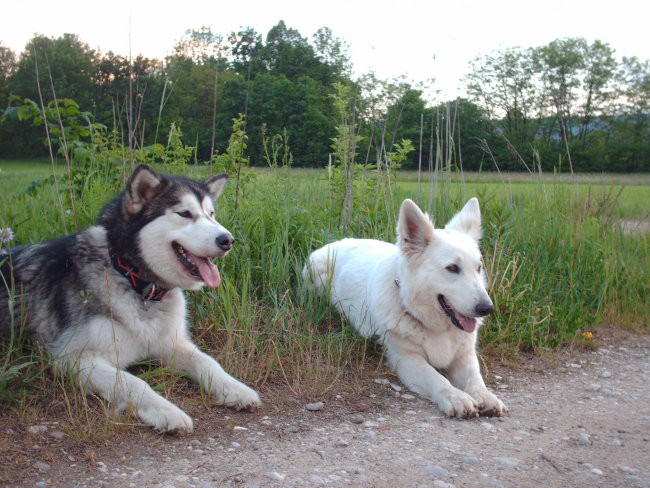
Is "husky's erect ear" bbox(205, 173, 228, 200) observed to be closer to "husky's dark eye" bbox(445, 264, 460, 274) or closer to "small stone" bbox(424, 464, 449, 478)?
"husky's dark eye" bbox(445, 264, 460, 274)

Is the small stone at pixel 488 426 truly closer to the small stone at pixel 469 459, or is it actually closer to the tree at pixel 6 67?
the small stone at pixel 469 459

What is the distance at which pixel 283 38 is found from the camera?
1140 cm

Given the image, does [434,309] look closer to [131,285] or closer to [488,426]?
[488,426]

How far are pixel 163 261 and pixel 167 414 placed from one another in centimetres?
99

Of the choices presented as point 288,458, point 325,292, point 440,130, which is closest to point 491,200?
point 440,130

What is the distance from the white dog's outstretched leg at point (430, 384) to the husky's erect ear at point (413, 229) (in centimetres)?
79

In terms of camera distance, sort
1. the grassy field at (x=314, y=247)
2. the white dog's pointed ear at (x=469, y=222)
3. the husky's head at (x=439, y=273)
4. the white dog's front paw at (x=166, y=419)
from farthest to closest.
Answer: the white dog's pointed ear at (x=469, y=222) < the grassy field at (x=314, y=247) < the husky's head at (x=439, y=273) < the white dog's front paw at (x=166, y=419)

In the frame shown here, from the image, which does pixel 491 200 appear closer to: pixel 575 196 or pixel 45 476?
pixel 575 196

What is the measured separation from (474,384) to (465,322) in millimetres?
424

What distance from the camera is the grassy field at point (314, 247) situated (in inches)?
159

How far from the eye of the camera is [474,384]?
3873 millimetres

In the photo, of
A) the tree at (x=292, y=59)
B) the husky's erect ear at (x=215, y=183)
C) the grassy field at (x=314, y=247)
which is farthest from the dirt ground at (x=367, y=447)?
the tree at (x=292, y=59)

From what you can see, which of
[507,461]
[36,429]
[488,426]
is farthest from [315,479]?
[36,429]

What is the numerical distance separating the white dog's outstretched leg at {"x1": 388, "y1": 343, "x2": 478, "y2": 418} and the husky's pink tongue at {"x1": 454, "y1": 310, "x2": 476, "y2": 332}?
375 millimetres
